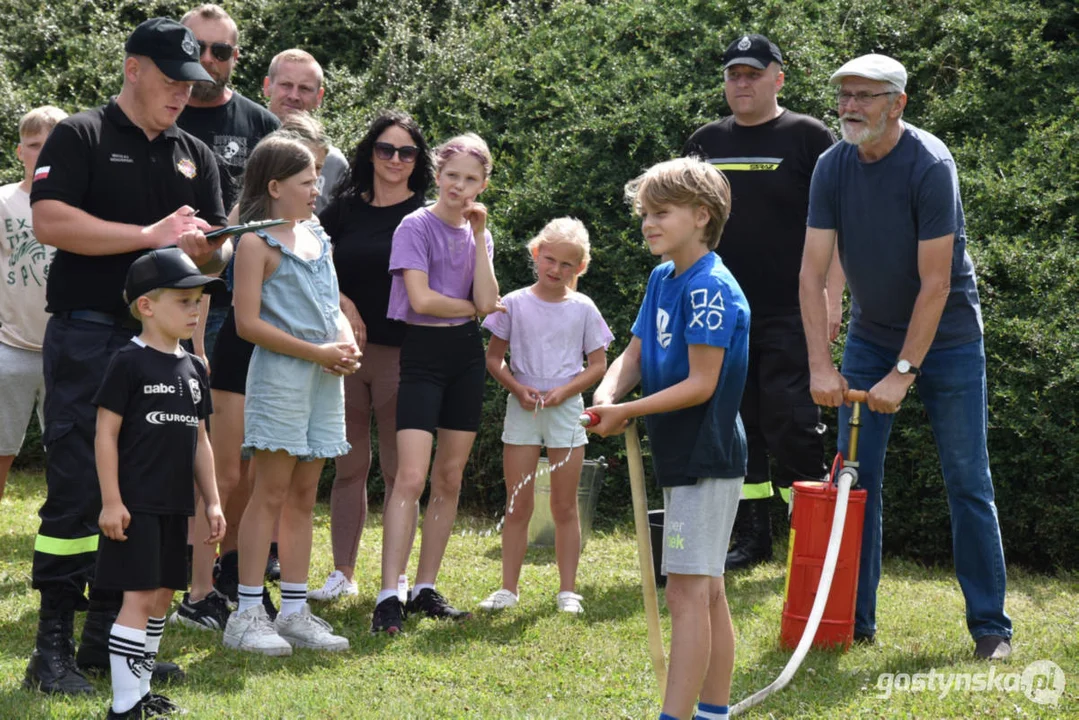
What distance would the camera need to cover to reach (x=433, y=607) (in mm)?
5617

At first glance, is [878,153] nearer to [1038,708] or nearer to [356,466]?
[1038,708]

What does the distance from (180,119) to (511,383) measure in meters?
2.23

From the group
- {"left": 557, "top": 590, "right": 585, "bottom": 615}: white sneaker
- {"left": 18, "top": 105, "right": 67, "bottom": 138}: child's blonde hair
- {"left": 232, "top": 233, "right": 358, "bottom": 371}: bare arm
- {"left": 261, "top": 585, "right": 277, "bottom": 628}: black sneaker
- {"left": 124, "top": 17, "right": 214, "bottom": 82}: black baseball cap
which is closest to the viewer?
{"left": 124, "top": 17, "right": 214, "bottom": 82}: black baseball cap

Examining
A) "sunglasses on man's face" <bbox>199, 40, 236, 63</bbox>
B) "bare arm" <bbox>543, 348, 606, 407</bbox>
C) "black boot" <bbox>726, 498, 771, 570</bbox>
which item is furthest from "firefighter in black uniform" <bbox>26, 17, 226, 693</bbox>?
"black boot" <bbox>726, 498, 771, 570</bbox>

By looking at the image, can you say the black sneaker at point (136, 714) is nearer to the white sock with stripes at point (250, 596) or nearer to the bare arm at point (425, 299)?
the white sock with stripes at point (250, 596)

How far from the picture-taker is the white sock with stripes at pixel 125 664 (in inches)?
159

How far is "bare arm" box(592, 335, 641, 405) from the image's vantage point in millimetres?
4047

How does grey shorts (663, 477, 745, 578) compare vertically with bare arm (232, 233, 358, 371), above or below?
below

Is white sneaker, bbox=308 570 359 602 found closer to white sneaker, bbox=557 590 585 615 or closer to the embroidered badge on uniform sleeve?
white sneaker, bbox=557 590 585 615

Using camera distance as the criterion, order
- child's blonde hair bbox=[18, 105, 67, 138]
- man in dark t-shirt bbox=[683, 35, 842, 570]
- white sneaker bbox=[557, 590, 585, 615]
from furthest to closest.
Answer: child's blonde hair bbox=[18, 105, 67, 138] → man in dark t-shirt bbox=[683, 35, 842, 570] → white sneaker bbox=[557, 590, 585, 615]

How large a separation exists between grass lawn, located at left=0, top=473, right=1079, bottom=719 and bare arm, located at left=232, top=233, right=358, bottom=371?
1273 millimetres

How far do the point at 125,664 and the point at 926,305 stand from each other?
3.32m

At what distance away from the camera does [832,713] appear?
4.32m

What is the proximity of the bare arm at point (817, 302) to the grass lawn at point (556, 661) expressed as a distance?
1148mm
